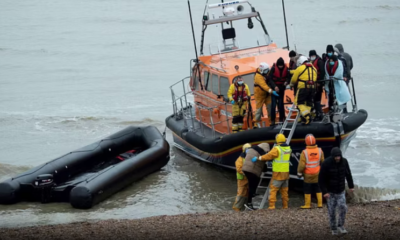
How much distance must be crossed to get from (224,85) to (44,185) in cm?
338

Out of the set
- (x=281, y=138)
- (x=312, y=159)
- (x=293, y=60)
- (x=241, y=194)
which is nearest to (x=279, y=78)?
(x=293, y=60)

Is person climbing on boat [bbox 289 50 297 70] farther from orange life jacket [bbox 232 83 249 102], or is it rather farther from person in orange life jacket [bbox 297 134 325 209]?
person in orange life jacket [bbox 297 134 325 209]

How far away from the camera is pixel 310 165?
805cm

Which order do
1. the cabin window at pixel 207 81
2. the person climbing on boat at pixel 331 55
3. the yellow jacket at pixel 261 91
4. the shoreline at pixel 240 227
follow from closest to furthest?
the shoreline at pixel 240 227 < the person climbing on boat at pixel 331 55 < the yellow jacket at pixel 261 91 < the cabin window at pixel 207 81

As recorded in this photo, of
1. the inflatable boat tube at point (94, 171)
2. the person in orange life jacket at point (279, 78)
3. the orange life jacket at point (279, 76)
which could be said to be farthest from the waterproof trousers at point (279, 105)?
the inflatable boat tube at point (94, 171)

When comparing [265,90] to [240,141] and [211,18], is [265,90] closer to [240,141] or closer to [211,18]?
[240,141]

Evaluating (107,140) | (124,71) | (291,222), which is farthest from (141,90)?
(291,222)

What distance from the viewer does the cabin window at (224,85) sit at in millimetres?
10391

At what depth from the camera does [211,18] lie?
462 inches

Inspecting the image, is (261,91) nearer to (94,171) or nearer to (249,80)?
(249,80)

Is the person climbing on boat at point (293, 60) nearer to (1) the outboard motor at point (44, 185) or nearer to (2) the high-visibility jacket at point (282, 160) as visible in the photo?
(2) the high-visibility jacket at point (282, 160)

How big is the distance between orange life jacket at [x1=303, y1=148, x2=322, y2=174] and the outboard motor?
3.94m

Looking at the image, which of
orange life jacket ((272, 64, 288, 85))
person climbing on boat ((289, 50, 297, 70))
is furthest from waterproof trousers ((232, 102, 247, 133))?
person climbing on boat ((289, 50, 297, 70))

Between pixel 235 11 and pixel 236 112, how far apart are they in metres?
2.65
